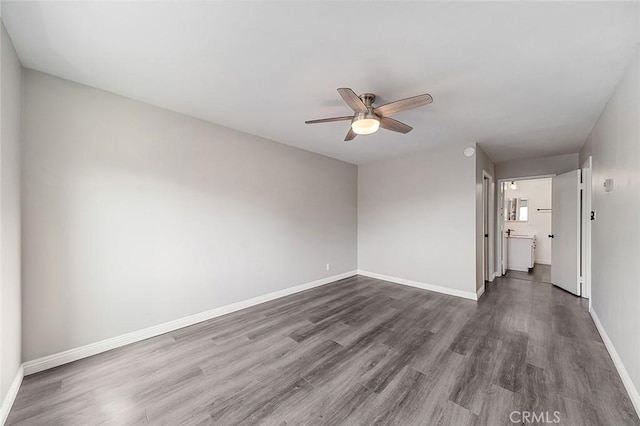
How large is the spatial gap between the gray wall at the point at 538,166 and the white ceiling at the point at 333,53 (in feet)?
7.79

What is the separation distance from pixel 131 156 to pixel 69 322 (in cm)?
163

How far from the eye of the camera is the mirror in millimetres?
6645

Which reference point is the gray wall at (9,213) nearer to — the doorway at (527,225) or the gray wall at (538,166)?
the gray wall at (538,166)

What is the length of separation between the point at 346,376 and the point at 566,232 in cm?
485

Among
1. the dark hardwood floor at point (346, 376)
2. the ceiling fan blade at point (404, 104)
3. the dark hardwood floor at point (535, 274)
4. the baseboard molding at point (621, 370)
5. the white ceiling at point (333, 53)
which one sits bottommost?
the dark hardwood floor at point (535, 274)

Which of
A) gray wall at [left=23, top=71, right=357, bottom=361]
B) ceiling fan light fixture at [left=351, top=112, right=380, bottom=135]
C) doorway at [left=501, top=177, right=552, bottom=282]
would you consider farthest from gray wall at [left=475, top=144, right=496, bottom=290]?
gray wall at [left=23, top=71, right=357, bottom=361]

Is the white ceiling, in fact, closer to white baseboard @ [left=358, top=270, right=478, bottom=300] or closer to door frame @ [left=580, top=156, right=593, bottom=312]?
door frame @ [left=580, top=156, right=593, bottom=312]

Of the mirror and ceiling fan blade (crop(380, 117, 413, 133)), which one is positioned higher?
ceiling fan blade (crop(380, 117, 413, 133))

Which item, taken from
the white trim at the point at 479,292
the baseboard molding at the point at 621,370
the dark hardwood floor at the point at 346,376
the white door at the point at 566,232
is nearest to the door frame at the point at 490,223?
the white trim at the point at 479,292

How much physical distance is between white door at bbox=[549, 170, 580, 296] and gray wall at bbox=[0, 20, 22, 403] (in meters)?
6.85

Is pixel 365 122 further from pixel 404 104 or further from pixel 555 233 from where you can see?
pixel 555 233

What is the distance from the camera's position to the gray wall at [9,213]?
1562 mm

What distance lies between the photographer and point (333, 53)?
1.76 meters

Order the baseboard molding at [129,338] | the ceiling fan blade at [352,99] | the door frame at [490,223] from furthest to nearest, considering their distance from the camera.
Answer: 1. the door frame at [490,223]
2. the baseboard molding at [129,338]
3. the ceiling fan blade at [352,99]
